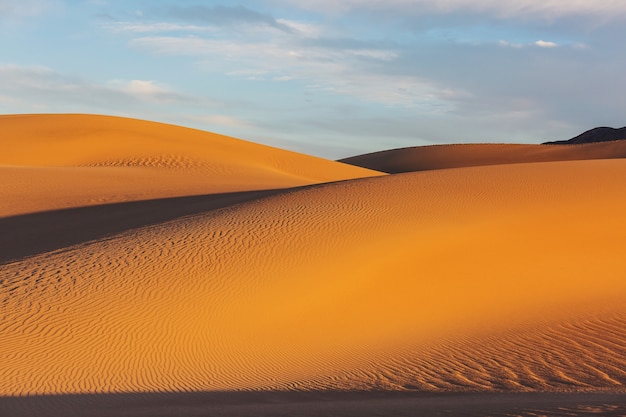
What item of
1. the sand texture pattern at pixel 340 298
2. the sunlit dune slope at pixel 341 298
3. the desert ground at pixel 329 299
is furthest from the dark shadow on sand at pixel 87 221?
the sunlit dune slope at pixel 341 298

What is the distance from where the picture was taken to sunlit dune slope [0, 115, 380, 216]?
22.5 meters

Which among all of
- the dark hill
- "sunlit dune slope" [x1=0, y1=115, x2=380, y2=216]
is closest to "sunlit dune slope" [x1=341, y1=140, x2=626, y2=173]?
"sunlit dune slope" [x1=0, y1=115, x2=380, y2=216]

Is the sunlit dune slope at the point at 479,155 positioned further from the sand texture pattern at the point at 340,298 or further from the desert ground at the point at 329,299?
the sand texture pattern at the point at 340,298

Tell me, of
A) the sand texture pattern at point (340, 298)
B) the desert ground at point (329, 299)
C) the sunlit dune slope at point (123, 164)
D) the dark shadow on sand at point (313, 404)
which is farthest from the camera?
the sunlit dune slope at point (123, 164)

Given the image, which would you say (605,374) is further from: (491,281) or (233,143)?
(233,143)

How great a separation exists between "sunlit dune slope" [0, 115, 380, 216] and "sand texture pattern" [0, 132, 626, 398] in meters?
7.01

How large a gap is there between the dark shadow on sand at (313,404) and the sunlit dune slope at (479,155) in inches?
2333

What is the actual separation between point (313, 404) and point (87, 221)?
12.3 meters

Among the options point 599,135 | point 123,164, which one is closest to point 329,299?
point 123,164

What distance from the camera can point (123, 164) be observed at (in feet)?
107

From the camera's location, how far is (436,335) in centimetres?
1072

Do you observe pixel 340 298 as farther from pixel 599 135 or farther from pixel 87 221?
pixel 599 135

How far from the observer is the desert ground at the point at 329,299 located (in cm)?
813

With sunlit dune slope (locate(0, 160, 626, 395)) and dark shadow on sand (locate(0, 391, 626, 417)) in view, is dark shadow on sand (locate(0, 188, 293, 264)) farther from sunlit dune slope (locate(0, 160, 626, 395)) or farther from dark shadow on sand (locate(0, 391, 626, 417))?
dark shadow on sand (locate(0, 391, 626, 417))
